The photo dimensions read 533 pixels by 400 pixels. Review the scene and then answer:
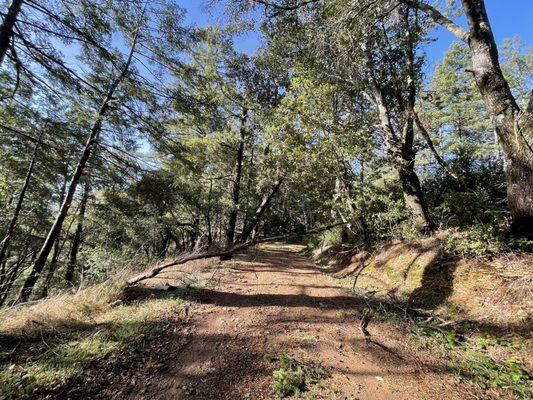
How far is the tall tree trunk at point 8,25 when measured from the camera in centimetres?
376

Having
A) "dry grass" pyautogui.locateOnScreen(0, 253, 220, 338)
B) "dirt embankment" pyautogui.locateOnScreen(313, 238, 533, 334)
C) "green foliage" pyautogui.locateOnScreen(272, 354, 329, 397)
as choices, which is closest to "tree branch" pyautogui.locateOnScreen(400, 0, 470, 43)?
"dirt embankment" pyautogui.locateOnScreen(313, 238, 533, 334)

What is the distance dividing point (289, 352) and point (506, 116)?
4652 millimetres

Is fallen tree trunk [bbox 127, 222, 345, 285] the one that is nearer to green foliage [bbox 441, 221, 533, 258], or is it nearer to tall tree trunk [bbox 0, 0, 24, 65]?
green foliage [bbox 441, 221, 533, 258]

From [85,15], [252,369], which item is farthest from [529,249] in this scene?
[85,15]

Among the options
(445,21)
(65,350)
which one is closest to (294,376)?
(65,350)

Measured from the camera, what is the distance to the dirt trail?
2.35 meters

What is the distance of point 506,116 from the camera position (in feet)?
12.3

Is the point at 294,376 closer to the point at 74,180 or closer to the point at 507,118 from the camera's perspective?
the point at 507,118

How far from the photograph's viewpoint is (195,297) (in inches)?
194

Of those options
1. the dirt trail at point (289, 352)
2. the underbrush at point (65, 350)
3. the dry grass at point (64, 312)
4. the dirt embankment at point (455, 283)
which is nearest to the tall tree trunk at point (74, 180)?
the dry grass at point (64, 312)

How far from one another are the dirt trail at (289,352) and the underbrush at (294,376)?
0.29ft

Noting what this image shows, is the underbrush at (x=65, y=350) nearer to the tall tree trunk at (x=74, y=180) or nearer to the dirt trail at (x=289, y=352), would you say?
the dirt trail at (x=289, y=352)

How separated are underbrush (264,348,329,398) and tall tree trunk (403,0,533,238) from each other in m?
3.78

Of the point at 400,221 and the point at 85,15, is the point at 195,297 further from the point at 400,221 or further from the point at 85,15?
the point at 400,221
